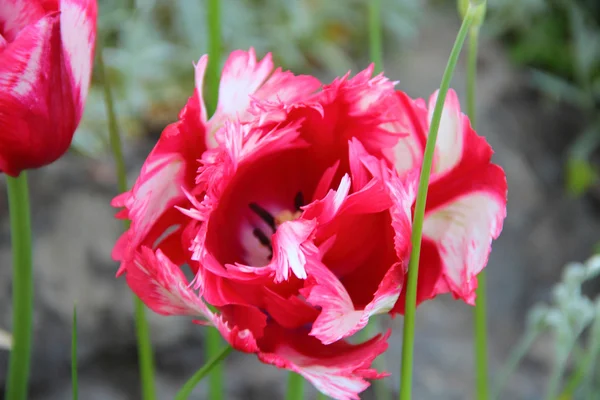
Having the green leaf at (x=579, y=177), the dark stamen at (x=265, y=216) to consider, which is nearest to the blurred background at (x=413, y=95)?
the green leaf at (x=579, y=177)

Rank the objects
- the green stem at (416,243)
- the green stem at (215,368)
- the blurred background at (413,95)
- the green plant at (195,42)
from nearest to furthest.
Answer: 1. the green stem at (416,243)
2. the green stem at (215,368)
3. the blurred background at (413,95)
4. the green plant at (195,42)

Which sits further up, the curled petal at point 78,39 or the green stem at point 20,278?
the curled petal at point 78,39

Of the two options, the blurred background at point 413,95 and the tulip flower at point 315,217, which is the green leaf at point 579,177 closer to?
the blurred background at point 413,95

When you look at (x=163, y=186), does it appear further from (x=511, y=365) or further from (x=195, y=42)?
(x=195, y=42)

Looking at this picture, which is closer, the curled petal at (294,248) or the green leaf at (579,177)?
the curled petal at (294,248)

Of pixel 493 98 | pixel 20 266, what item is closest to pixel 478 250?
pixel 20 266

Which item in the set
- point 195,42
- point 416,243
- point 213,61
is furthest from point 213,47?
point 195,42

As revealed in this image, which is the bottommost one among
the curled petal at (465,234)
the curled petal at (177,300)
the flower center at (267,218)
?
the curled petal at (177,300)

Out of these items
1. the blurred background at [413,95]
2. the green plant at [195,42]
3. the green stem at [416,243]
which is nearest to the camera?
the green stem at [416,243]
